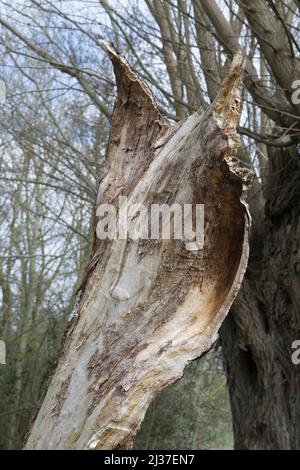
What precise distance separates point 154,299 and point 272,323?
3985 mm

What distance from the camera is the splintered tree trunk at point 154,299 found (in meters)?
2.26

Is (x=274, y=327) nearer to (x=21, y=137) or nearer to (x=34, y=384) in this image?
(x=21, y=137)

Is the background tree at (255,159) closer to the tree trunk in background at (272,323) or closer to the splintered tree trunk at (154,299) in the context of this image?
the tree trunk in background at (272,323)

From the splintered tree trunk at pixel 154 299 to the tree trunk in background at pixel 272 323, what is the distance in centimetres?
331

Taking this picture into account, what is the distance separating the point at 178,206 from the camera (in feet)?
8.50

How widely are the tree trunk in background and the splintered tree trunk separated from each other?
3.31 meters

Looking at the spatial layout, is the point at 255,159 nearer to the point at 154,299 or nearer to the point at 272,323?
the point at 272,323

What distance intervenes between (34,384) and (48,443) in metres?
8.09

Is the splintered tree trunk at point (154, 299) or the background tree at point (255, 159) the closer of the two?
the splintered tree trunk at point (154, 299)

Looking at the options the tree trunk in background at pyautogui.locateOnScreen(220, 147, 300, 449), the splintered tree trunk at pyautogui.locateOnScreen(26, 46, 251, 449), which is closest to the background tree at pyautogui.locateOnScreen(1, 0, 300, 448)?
the tree trunk in background at pyautogui.locateOnScreen(220, 147, 300, 449)

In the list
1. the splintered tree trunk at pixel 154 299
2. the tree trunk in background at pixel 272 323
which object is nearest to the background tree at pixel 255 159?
the tree trunk in background at pixel 272 323

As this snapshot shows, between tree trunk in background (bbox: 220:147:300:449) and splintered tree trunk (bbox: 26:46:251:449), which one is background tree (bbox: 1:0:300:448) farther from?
splintered tree trunk (bbox: 26:46:251:449)

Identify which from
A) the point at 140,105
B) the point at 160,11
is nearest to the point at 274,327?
the point at 160,11

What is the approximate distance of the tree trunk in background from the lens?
5.93 metres
